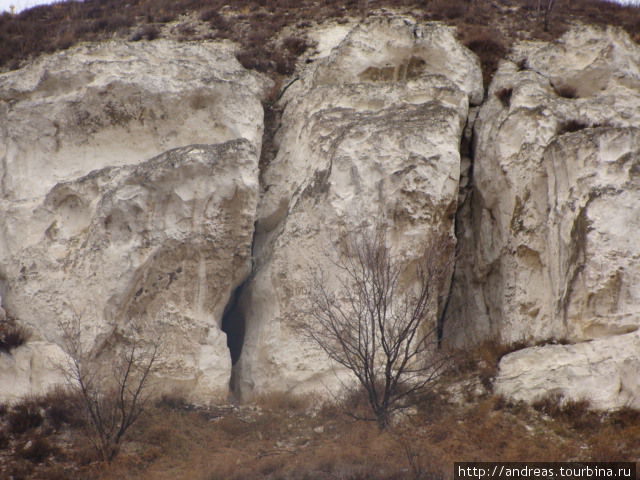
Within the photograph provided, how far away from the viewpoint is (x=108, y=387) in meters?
14.0

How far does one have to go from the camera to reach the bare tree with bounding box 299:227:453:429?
41.7 feet

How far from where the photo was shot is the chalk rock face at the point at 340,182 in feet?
48.3

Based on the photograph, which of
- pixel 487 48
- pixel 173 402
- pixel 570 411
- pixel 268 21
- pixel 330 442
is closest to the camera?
pixel 570 411

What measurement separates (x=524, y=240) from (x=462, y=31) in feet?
27.2

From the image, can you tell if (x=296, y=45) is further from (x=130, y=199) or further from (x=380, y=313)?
(x=380, y=313)

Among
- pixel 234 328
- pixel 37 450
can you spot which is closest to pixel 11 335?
pixel 37 450

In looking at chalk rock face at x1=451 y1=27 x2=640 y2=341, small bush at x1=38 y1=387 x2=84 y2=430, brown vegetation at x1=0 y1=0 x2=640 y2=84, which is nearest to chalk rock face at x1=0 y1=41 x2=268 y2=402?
small bush at x1=38 y1=387 x2=84 y2=430

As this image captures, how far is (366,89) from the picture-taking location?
17047mm

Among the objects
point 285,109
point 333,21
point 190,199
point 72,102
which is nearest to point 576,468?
point 190,199

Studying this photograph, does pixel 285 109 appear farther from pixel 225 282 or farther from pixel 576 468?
pixel 576 468

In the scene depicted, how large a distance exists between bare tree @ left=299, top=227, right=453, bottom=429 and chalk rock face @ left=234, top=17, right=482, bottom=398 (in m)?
0.34

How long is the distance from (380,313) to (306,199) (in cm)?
323

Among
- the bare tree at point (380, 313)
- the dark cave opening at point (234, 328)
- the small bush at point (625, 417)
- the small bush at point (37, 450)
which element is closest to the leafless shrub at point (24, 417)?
the small bush at point (37, 450)

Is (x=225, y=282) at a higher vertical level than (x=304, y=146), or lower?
lower
